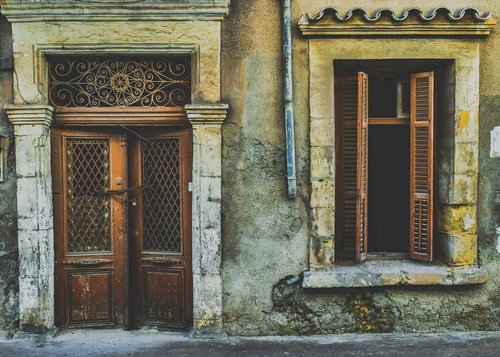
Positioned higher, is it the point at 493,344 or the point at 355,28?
the point at 355,28

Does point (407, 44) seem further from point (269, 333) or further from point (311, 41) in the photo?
point (269, 333)

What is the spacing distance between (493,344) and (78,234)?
14.7ft

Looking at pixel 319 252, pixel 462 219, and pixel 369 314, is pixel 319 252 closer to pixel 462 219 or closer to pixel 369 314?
pixel 369 314

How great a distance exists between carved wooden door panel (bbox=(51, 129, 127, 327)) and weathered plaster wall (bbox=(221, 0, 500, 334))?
47.6 inches

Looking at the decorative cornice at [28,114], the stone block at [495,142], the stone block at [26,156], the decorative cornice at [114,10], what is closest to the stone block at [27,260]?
the stone block at [26,156]

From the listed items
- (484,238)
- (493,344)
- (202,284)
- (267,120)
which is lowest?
(493,344)

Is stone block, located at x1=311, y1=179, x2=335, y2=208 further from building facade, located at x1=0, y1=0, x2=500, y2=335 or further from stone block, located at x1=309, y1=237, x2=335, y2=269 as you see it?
stone block, located at x1=309, y1=237, x2=335, y2=269

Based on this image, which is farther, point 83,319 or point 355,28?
point 83,319

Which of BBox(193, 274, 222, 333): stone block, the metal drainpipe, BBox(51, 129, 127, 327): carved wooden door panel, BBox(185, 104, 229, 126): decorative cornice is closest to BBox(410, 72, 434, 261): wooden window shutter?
the metal drainpipe

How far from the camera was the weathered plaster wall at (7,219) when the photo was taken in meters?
5.37

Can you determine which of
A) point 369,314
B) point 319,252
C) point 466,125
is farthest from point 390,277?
point 466,125

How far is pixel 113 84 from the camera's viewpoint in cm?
551

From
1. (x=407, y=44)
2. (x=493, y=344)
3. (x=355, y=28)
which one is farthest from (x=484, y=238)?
(x=355, y=28)

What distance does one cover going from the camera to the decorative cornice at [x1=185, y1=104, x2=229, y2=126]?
5.29 metres
